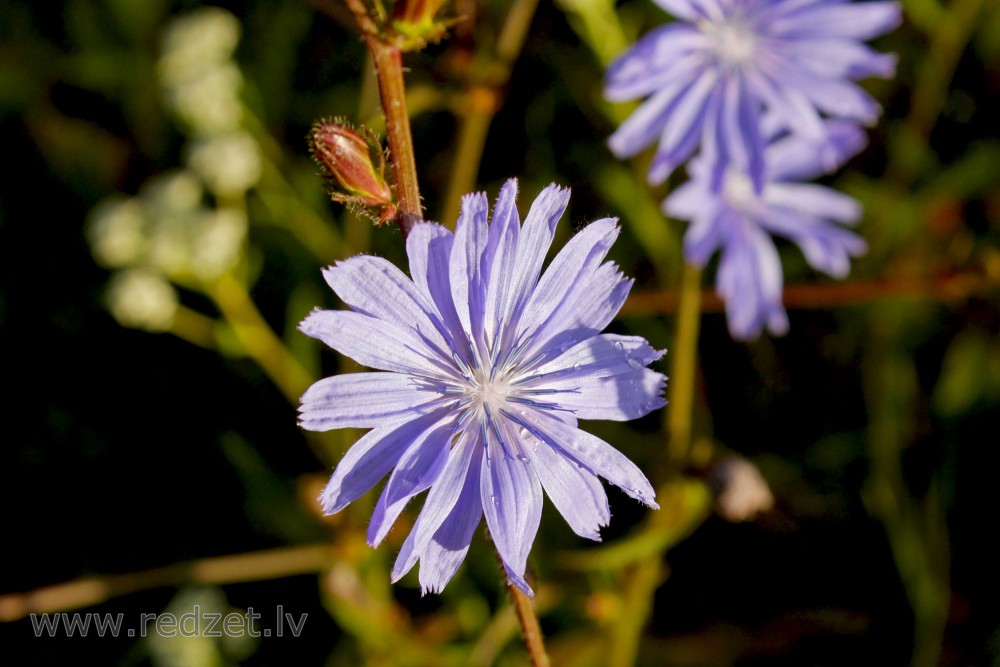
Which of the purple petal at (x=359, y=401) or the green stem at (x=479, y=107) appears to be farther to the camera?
the green stem at (x=479, y=107)

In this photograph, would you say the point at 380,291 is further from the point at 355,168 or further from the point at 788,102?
the point at 788,102

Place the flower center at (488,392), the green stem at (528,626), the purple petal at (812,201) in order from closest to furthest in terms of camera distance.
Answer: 1. the green stem at (528,626)
2. the flower center at (488,392)
3. the purple petal at (812,201)

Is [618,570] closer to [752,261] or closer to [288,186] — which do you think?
[752,261]

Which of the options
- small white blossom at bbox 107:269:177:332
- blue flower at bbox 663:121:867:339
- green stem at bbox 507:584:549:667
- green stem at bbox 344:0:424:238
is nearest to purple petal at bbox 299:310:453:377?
green stem at bbox 344:0:424:238

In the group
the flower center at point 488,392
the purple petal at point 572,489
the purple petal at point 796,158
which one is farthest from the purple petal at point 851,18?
the purple petal at point 572,489

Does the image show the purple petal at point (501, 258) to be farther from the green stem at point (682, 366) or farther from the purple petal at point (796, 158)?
the purple petal at point (796, 158)

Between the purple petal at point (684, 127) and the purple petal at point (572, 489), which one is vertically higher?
the purple petal at point (684, 127)

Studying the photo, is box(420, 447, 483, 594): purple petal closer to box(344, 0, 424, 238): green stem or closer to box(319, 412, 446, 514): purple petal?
box(319, 412, 446, 514): purple petal
